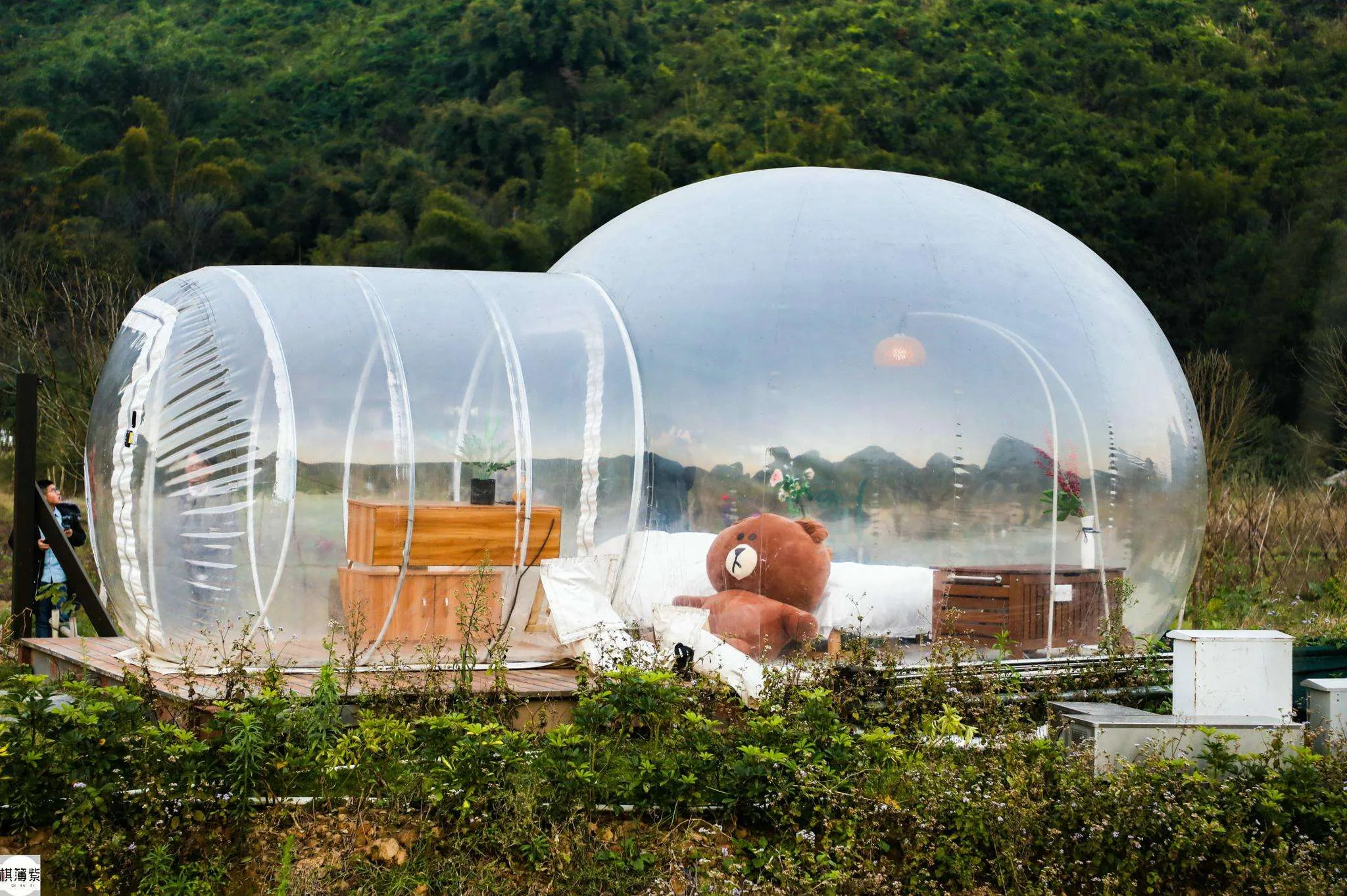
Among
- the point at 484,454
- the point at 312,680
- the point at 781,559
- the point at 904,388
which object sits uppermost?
the point at 904,388

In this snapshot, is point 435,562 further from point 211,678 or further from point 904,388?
point 904,388

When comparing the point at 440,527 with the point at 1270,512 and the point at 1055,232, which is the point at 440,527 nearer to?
the point at 1055,232

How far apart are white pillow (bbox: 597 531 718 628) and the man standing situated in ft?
12.2

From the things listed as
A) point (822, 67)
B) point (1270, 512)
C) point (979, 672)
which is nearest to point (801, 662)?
point (979, 672)

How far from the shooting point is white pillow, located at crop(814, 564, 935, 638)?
8.20m

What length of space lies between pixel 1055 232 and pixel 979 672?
355 centimetres

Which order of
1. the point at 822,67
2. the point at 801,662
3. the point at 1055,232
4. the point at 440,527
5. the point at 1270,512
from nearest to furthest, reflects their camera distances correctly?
the point at 801,662
the point at 440,527
the point at 1055,232
the point at 1270,512
the point at 822,67

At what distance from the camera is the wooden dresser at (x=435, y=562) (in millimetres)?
8070

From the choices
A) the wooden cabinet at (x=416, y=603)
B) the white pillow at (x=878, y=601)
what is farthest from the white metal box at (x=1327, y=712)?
the wooden cabinet at (x=416, y=603)

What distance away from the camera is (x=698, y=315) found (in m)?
8.62

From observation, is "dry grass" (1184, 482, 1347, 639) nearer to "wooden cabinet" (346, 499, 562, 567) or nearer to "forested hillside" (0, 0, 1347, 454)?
"wooden cabinet" (346, 499, 562, 567)

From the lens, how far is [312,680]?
7559mm

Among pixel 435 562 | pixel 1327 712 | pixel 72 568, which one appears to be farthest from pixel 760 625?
pixel 72 568

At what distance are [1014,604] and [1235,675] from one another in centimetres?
171
